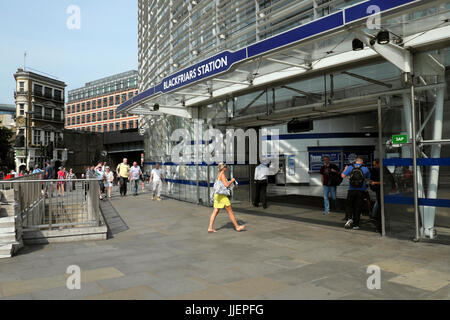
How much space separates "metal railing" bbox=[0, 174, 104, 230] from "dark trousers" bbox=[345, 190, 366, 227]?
5.86m

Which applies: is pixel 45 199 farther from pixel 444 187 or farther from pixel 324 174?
pixel 444 187

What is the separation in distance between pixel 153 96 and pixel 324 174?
19.6ft

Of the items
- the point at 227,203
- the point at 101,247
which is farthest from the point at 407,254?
the point at 101,247

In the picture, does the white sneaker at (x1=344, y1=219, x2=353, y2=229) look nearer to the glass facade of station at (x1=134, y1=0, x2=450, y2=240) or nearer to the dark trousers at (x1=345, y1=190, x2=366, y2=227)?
the dark trousers at (x1=345, y1=190, x2=366, y2=227)

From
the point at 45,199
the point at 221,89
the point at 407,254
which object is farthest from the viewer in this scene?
the point at 221,89

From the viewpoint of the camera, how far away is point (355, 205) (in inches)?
324

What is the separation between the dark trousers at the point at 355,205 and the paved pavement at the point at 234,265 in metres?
0.39

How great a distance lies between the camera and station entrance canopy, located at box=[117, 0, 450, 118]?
5.44m

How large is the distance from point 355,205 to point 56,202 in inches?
278

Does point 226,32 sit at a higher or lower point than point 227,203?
higher

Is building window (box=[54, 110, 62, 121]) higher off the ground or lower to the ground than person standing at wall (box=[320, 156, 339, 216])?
higher

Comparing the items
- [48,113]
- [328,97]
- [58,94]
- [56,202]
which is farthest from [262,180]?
[58,94]

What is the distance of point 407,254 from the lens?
19.4 feet

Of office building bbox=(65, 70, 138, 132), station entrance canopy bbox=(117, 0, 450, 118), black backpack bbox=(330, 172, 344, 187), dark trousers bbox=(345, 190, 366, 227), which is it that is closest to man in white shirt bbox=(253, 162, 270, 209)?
black backpack bbox=(330, 172, 344, 187)
